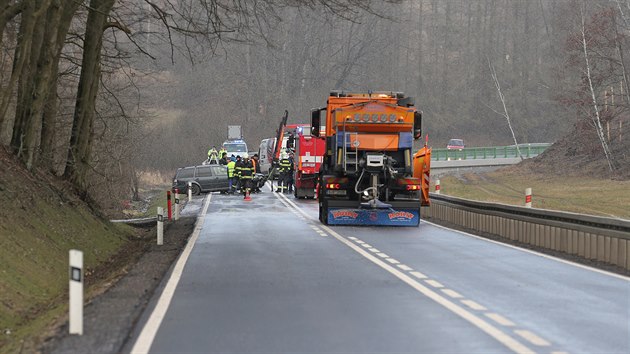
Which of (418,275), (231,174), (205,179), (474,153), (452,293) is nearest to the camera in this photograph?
(452,293)

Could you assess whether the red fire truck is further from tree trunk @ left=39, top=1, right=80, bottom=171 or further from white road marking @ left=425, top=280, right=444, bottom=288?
white road marking @ left=425, top=280, right=444, bottom=288

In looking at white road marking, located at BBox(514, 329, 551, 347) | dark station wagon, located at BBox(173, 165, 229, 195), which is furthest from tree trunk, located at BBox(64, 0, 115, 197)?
dark station wagon, located at BBox(173, 165, 229, 195)

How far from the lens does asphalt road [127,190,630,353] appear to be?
8.02 metres

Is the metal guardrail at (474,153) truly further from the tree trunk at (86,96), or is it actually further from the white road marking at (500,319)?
the white road marking at (500,319)

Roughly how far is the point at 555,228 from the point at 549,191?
34.1 m

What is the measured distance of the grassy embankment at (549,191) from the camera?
37.7m

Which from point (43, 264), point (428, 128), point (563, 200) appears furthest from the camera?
point (428, 128)

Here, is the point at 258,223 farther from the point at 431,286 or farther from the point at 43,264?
the point at 431,286

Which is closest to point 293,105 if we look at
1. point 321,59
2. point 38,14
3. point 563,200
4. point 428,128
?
point 321,59

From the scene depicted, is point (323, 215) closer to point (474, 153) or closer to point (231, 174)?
point (231, 174)

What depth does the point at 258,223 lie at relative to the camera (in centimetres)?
2494

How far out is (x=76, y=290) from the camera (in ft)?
26.7

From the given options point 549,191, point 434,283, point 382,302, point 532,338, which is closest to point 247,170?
point 549,191

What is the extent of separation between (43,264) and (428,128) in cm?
9373
